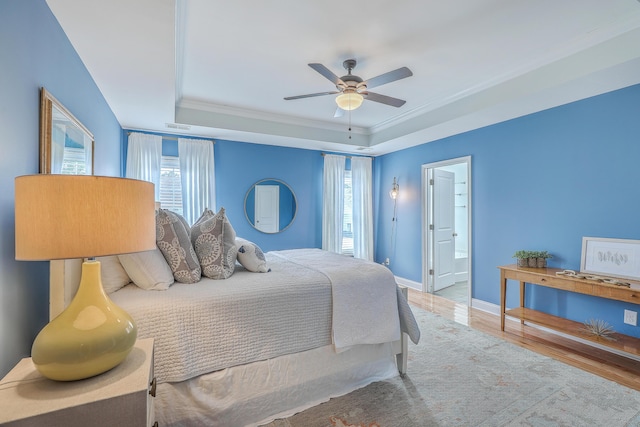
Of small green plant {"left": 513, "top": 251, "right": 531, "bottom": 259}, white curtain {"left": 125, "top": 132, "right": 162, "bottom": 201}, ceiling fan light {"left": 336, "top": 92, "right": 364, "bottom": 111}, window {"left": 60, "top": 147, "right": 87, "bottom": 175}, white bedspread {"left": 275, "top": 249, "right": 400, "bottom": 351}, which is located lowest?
white bedspread {"left": 275, "top": 249, "right": 400, "bottom": 351}

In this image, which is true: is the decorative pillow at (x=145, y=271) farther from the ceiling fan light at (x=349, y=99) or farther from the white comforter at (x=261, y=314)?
the ceiling fan light at (x=349, y=99)

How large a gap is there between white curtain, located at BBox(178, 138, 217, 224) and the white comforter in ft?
7.74

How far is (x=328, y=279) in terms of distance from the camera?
205 centimetres

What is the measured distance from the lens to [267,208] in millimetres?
4898

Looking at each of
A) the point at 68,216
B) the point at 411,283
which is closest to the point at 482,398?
the point at 68,216

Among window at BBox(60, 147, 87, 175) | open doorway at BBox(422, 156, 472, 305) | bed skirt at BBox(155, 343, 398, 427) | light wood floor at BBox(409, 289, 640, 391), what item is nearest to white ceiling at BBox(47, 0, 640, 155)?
window at BBox(60, 147, 87, 175)

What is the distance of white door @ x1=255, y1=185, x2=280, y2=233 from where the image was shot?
4832 mm

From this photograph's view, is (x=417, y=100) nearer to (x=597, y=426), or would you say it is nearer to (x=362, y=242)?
(x=362, y=242)

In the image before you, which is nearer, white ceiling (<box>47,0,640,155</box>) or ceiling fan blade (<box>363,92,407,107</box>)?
white ceiling (<box>47,0,640,155</box>)

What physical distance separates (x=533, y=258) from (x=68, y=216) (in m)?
3.82

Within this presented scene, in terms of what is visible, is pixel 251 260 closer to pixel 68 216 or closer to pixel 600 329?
pixel 68 216

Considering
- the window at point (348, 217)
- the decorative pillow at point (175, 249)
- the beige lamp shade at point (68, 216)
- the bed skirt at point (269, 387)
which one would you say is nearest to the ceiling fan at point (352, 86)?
the decorative pillow at point (175, 249)

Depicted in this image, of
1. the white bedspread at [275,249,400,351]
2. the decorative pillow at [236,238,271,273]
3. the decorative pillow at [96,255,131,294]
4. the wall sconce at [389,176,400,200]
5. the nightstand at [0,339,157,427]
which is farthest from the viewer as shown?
the wall sconce at [389,176,400,200]

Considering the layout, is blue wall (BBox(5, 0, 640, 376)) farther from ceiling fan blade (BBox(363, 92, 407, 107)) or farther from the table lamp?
ceiling fan blade (BBox(363, 92, 407, 107))
